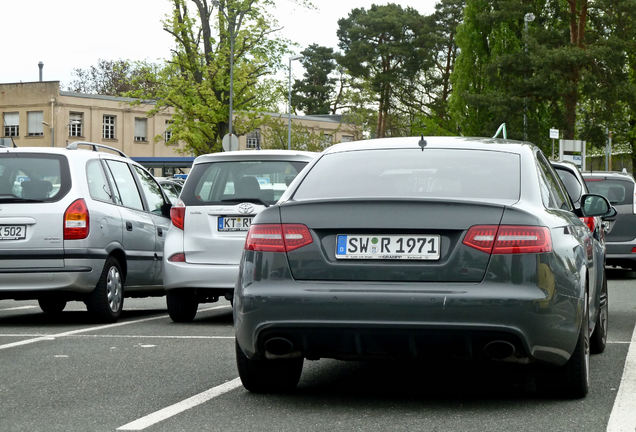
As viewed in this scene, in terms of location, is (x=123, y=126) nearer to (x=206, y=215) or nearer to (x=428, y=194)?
(x=206, y=215)

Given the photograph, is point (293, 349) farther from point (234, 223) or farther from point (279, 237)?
point (234, 223)

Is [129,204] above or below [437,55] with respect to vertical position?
below

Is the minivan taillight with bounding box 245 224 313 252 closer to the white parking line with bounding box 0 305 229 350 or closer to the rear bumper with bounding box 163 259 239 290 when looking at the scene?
the white parking line with bounding box 0 305 229 350

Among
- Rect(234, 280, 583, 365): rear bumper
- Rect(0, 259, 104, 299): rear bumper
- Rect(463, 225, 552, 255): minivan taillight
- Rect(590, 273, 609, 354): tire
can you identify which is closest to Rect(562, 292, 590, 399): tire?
Rect(234, 280, 583, 365): rear bumper

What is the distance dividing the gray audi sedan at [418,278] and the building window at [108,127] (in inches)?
2938

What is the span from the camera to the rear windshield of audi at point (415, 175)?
6211 millimetres

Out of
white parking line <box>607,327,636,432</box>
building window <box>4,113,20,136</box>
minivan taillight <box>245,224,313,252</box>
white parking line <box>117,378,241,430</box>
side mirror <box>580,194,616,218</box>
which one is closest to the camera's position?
white parking line <box>607,327,636,432</box>

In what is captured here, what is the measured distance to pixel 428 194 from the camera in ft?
20.1

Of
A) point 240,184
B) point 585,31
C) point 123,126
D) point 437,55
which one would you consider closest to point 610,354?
point 240,184

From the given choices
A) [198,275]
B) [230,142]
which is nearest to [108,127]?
[230,142]

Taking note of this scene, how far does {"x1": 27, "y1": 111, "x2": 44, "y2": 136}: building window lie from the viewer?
78125mm

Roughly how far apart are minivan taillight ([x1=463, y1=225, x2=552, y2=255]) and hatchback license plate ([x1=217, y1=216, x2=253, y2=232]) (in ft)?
16.8

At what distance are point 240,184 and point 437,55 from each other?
62.1m

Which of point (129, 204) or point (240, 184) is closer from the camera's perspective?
point (240, 184)
